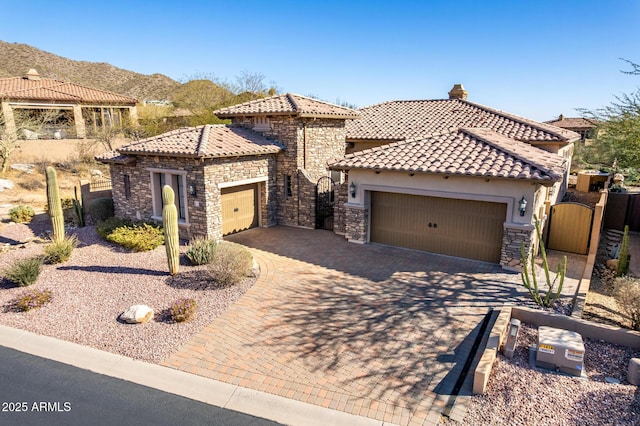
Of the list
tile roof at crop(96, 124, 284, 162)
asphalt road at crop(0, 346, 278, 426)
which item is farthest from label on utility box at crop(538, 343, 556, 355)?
tile roof at crop(96, 124, 284, 162)

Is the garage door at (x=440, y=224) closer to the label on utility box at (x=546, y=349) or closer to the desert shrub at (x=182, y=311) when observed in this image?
the label on utility box at (x=546, y=349)

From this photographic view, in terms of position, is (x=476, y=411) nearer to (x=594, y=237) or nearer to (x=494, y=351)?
(x=494, y=351)

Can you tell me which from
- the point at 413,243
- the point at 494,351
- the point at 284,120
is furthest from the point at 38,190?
the point at 494,351

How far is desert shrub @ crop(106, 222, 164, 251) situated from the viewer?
1584 centimetres

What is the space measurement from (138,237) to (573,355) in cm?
1433

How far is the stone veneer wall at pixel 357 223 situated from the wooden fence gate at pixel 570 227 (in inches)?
294

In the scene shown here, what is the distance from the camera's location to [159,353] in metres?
9.40

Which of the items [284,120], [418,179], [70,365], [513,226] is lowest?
[70,365]

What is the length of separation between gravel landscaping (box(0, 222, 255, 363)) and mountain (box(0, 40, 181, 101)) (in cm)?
5135

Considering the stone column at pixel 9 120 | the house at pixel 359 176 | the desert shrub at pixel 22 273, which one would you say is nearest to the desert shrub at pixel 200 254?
the house at pixel 359 176

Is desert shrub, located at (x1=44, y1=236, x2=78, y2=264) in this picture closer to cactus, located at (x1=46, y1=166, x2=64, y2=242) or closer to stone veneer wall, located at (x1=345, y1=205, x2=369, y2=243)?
cactus, located at (x1=46, y1=166, x2=64, y2=242)

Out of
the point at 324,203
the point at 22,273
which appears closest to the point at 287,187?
the point at 324,203

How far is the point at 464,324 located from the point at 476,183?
5.54 m

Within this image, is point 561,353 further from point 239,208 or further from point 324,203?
point 239,208
